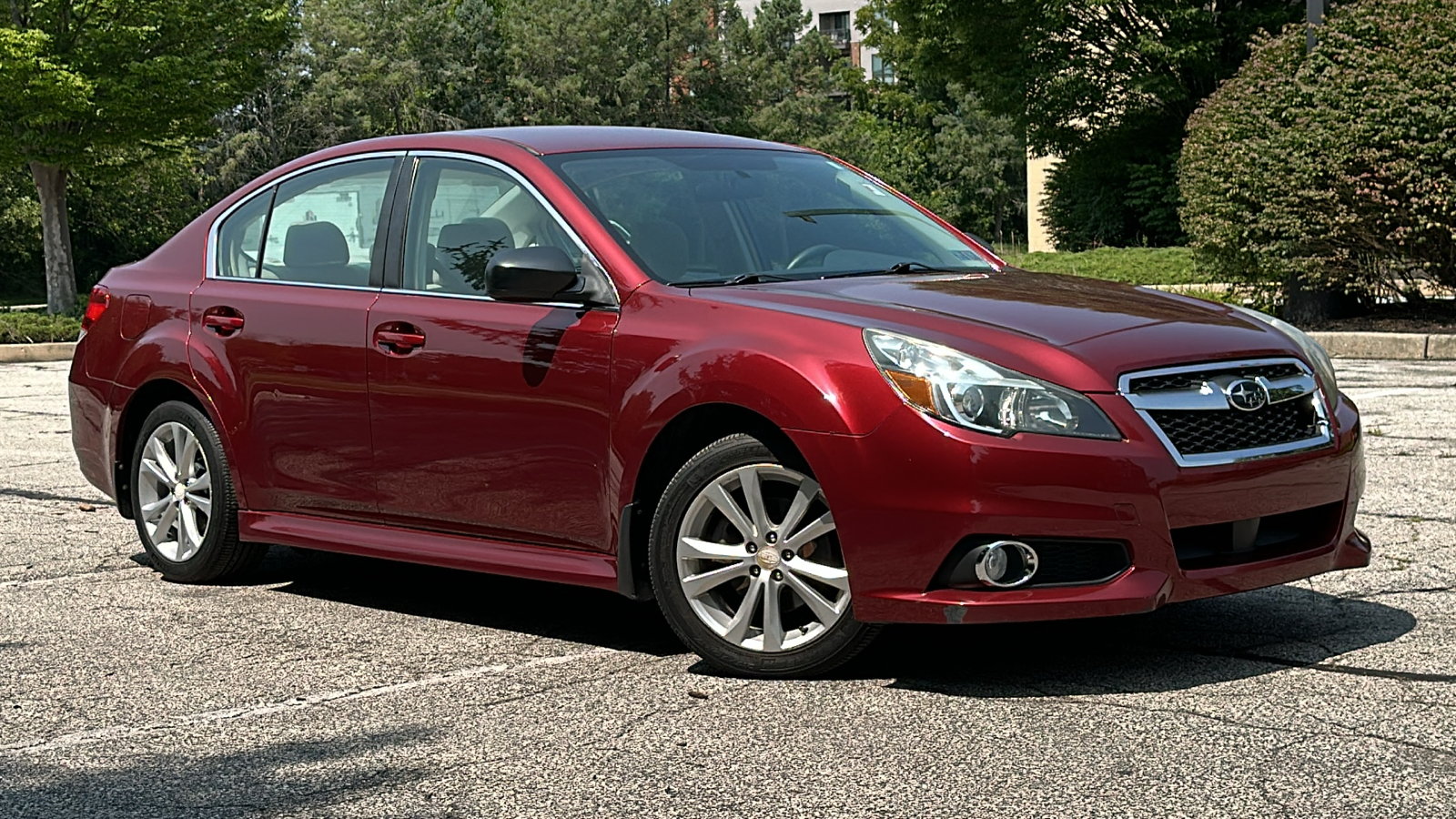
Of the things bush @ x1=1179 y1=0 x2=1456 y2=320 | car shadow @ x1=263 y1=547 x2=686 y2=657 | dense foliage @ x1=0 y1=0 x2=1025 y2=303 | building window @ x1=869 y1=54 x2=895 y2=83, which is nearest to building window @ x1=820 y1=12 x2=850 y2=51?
building window @ x1=869 y1=54 x2=895 y2=83

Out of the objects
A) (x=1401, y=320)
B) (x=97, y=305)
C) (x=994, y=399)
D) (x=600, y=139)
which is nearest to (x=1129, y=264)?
(x=1401, y=320)

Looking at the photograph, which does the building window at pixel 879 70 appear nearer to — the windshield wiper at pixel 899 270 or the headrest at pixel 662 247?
the windshield wiper at pixel 899 270

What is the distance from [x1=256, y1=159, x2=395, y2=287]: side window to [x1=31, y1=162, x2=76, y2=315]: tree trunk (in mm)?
24307

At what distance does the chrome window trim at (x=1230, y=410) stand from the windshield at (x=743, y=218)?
125 cm

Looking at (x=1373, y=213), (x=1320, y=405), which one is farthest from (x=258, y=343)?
(x=1373, y=213)

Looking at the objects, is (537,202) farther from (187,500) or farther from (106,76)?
(106,76)

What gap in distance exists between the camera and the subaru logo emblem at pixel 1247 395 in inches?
190

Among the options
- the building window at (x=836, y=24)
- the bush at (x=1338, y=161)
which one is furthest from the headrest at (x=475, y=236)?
the building window at (x=836, y=24)

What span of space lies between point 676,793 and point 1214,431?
1794 millimetres

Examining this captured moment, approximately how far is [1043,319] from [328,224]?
272cm

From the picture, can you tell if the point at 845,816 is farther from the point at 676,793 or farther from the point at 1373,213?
the point at 1373,213

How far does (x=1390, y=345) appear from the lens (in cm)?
1694

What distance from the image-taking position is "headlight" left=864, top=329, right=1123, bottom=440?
4578 millimetres

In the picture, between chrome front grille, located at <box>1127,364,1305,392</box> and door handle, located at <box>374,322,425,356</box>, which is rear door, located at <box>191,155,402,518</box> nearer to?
door handle, located at <box>374,322,425,356</box>
